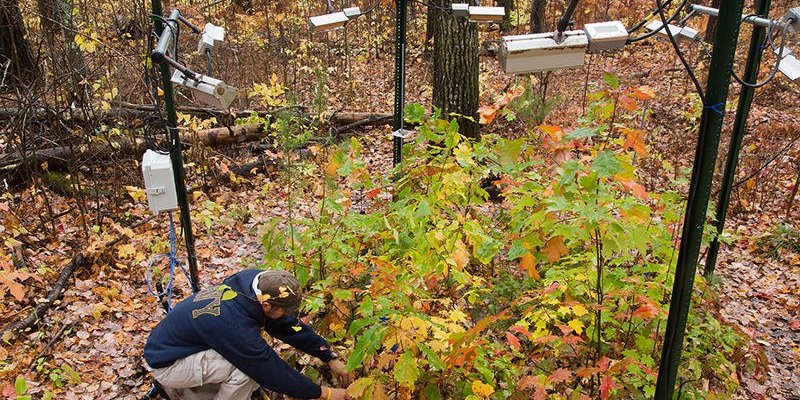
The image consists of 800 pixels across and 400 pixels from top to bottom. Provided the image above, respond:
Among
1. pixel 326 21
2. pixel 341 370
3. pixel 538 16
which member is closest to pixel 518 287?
pixel 341 370

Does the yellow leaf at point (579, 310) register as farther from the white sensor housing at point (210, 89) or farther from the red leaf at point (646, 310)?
the white sensor housing at point (210, 89)

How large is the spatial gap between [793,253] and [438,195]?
424 centimetres

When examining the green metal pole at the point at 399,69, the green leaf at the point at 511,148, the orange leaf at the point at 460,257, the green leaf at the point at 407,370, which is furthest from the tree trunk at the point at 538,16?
the green leaf at the point at 407,370

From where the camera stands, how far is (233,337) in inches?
127

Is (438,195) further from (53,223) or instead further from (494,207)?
(53,223)

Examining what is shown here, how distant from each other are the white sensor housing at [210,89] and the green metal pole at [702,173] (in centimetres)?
261

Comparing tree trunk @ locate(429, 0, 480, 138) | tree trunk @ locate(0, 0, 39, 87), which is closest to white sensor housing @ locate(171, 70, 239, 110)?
tree trunk @ locate(429, 0, 480, 138)

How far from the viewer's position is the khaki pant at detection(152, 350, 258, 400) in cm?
339

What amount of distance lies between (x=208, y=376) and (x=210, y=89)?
1.79 m

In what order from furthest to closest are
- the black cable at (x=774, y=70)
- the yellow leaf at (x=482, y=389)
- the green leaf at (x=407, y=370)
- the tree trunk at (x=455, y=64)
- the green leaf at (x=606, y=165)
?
the tree trunk at (x=455, y=64) < the yellow leaf at (x=482, y=389) < the green leaf at (x=407, y=370) < the green leaf at (x=606, y=165) < the black cable at (x=774, y=70)

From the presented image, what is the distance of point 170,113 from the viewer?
3.83 meters

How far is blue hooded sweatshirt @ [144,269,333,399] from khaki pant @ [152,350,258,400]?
0.05 meters

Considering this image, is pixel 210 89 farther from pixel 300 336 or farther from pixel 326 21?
pixel 300 336

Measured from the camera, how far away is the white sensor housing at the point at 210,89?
340cm
